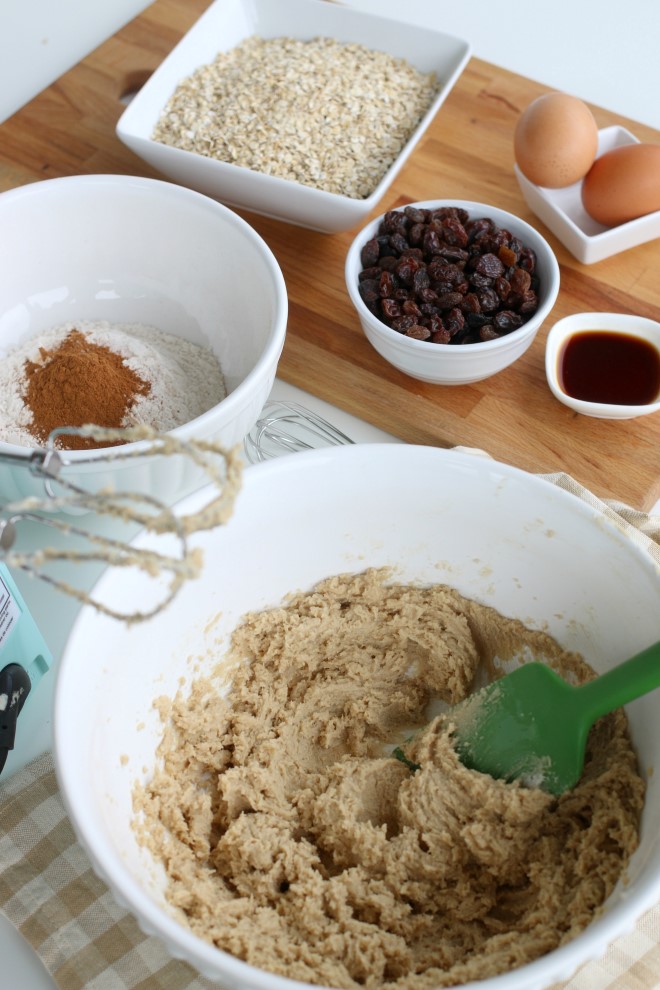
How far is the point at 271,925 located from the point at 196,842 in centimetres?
13

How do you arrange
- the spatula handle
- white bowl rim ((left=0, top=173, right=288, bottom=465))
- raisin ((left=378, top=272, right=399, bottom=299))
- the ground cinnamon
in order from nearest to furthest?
the spatula handle
white bowl rim ((left=0, top=173, right=288, bottom=465))
the ground cinnamon
raisin ((left=378, top=272, right=399, bottom=299))

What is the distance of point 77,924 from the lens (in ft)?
3.39

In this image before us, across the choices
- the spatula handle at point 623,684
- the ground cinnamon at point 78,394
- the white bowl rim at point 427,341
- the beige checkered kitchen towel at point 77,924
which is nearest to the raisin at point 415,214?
the white bowl rim at point 427,341

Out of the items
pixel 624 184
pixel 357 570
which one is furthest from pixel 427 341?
pixel 624 184

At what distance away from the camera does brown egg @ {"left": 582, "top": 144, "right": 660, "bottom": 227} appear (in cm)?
154

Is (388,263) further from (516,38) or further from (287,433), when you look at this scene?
(516,38)

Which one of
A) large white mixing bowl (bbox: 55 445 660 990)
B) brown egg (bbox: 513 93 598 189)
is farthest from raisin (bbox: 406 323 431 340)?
brown egg (bbox: 513 93 598 189)

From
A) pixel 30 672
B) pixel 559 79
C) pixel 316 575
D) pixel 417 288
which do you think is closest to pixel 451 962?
pixel 316 575

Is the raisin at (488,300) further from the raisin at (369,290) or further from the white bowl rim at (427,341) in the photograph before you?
the raisin at (369,290)

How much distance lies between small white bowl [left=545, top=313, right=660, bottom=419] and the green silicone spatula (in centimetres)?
55

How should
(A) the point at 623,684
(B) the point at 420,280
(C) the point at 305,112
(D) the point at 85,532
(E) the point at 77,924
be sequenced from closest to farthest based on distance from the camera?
(D) the point at 85,532 < (A) the point at 623,684 < (E) the point at 77,924 < (B) the point at 420,280 < (C) the point at 305,112

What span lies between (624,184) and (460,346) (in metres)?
0.49

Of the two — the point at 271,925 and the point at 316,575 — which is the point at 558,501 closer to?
the point at 316,575

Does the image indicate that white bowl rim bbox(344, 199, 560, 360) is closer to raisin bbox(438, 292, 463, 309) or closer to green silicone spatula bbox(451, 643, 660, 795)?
raisin bbox(438, 292, 463, 309)
